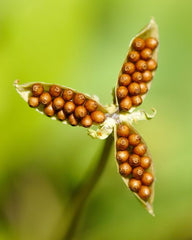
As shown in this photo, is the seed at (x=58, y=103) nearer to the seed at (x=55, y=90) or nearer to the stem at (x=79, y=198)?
the seed at (x=55, y=90)

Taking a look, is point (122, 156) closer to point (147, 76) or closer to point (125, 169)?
point (125, 169)

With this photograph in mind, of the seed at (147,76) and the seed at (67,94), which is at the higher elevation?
the seed at (147,76)

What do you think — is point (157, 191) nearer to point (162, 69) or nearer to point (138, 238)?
point (138, 238)

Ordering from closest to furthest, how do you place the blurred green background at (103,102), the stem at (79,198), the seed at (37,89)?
the seed at (37,89)
the stem at (79,198)
the blurred green background at (103,102)

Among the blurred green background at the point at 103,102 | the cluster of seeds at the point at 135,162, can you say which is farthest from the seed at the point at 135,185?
the blurred green background at the point at 103,102

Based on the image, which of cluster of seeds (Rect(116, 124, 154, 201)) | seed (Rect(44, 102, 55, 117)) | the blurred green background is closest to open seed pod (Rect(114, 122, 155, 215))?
cluster of seeds (Rect(116, 124, 154, 201))

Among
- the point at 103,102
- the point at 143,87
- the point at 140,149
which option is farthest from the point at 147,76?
the point at 103,102

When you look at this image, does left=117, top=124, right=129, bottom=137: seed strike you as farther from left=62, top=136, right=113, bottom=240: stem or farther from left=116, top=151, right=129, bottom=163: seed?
left=62, top=136, right=113, bottom=240: stem
